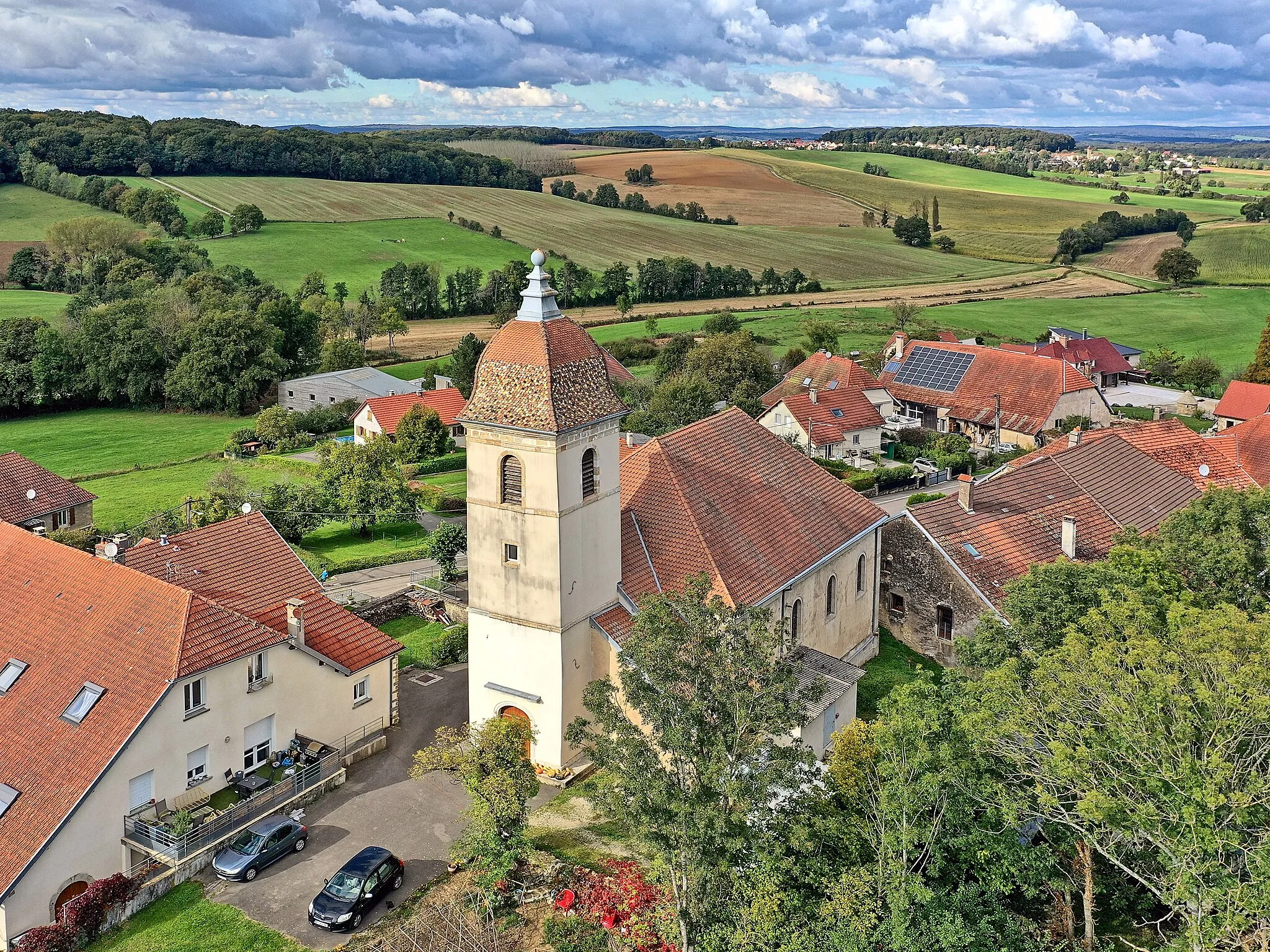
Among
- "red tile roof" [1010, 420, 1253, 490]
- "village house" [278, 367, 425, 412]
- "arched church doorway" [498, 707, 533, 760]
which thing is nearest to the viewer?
"arched church doorway" [498, 707, 533, 760]

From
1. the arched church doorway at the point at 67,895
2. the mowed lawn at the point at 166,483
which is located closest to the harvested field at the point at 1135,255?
the mowed lawn at the point at 166,483

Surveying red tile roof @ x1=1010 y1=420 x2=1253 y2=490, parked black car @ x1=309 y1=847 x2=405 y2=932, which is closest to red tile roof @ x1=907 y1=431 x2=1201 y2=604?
red tile roof @ x1=1010 y1=420 x2=1253 y2=490

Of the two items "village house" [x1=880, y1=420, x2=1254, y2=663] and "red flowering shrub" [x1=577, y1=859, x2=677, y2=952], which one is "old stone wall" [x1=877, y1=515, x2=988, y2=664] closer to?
"village house" [x1=880, y1=420, x2=1254, y2=663]

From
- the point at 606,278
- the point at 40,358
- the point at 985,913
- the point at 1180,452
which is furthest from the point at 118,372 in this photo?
the point at 985,913

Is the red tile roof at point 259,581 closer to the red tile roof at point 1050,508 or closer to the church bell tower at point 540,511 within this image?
the church bell tower at point 540,511

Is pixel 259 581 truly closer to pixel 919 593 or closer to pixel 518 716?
pixel 518 716
